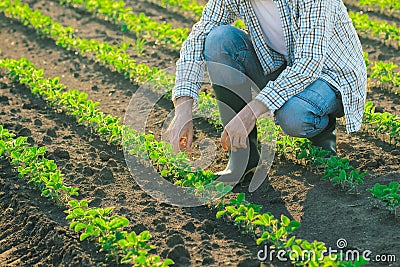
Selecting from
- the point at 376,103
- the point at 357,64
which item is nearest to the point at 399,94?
the point at 376,103

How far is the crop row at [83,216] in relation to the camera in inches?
134

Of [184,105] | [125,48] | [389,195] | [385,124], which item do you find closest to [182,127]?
[184,105]

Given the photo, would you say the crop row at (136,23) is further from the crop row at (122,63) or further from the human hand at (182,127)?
the human hand at (182,127)

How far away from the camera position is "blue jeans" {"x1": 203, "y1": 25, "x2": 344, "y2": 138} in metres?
4.07

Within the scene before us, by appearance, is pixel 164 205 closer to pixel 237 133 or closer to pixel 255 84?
pixel 237 133

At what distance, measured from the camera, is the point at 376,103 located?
18.7 ft

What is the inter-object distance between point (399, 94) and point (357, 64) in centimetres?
178

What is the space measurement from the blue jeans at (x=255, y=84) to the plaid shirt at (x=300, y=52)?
8cm

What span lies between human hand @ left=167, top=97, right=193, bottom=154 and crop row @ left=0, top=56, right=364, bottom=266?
29 centimetres

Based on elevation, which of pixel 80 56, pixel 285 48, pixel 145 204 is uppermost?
pixel 285 48

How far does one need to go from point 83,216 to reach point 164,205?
0.57 m

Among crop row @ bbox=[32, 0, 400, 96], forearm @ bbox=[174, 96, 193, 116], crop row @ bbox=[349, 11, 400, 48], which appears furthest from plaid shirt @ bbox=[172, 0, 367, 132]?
crop row @ bbox=[349, 11, 400, 48]

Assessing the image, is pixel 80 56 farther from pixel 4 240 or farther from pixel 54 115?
pixel 4 240

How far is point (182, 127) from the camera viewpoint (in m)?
3.90
